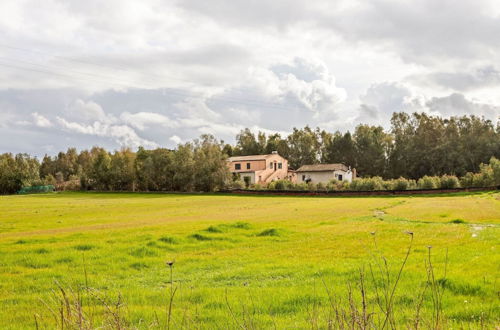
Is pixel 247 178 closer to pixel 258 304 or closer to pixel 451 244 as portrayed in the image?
pixel 451 244

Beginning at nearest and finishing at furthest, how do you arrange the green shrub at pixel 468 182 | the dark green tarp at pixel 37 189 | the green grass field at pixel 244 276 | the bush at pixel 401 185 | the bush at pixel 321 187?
the green grass field at pixel 244 276
the green shrub at pixel 468 182
the bush at pixel 401 185
the bush at pixel 321 187
the dark green tarp at pixel 37 189

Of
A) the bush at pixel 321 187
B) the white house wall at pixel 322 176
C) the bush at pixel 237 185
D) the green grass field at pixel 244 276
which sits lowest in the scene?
the green grass field at pixel 244 276

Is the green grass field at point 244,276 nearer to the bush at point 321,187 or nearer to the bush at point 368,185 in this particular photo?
the bush at point 368,185

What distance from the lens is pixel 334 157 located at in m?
120

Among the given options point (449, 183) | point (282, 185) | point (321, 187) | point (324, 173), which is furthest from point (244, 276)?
point (324, 173)

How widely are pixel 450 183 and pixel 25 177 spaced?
367ft

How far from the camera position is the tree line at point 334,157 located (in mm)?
91188

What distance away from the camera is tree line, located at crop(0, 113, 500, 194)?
9119 cm

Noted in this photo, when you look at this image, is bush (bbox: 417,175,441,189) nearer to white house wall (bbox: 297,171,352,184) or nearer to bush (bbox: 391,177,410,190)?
bush (bbox: 391,177,410,190)

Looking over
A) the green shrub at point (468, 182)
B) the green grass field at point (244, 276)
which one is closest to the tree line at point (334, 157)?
the green shrub at point (468, 182)

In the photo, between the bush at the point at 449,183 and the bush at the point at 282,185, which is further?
the bush at the point at 282,185

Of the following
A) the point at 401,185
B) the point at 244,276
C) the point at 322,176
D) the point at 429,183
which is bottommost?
the point at 244,276

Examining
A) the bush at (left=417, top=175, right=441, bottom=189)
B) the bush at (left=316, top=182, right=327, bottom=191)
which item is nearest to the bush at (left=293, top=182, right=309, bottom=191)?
the bush at (left=316, top=182, right=327, bottom=191)

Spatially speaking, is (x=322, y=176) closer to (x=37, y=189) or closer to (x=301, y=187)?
(x=301, y=187)
